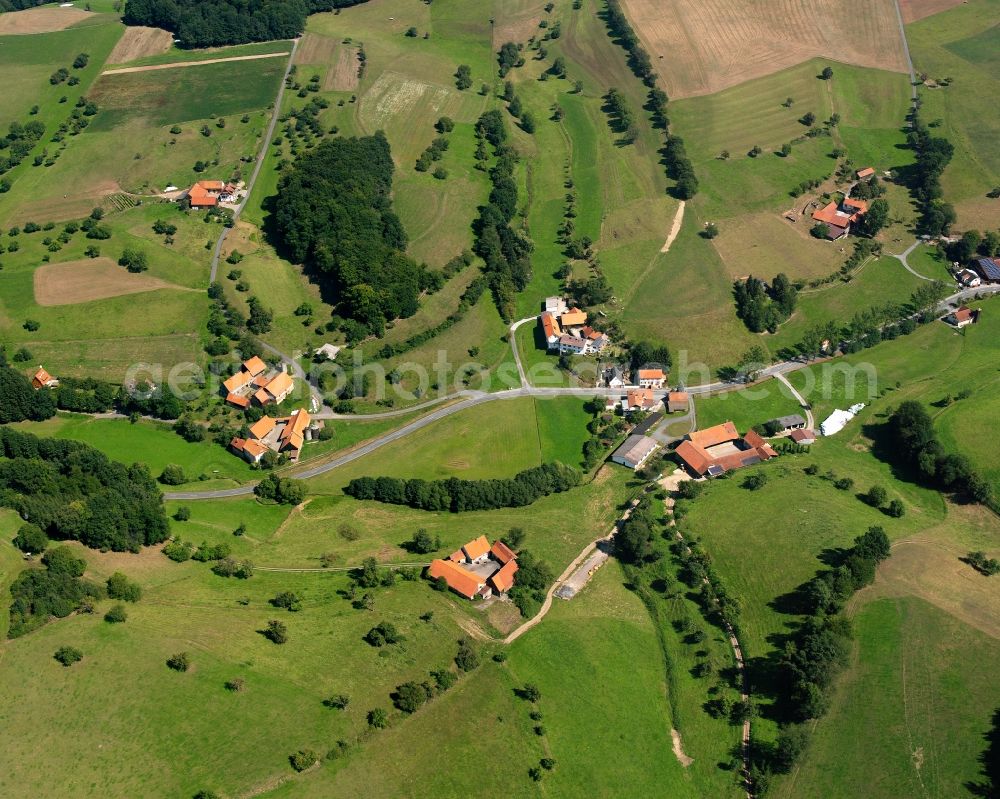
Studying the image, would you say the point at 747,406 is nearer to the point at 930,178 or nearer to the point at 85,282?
the point at 930,178

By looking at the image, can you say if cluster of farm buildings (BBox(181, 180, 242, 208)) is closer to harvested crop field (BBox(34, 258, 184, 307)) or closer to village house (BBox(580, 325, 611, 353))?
harvested crop field (BBox(34, 258, 184, 307))

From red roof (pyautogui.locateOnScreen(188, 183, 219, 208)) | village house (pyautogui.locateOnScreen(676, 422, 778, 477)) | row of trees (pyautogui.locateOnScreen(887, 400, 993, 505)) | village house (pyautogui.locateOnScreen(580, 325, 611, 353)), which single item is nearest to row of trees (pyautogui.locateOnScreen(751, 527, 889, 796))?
row of trees (pyautogui.locateOnScreen(887, 400, 993, 505))

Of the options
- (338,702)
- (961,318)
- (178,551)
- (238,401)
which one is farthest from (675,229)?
(338,702)

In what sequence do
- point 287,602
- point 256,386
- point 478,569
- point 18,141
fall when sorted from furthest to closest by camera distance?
point 18,141 → point 256,386 → point 478,569 → point 287,602

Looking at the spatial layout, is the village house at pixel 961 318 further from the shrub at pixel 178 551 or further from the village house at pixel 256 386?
the shrub at pixel 178 551

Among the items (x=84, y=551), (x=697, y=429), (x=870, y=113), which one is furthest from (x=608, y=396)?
(x=870, y=113)

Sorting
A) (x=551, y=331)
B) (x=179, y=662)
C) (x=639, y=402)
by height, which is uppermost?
(x=179, y=662)

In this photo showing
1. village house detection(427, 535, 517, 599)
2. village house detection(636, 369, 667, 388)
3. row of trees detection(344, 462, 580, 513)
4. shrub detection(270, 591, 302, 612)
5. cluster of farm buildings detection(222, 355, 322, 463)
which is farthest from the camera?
village house detection(636, 369, 667, 388)

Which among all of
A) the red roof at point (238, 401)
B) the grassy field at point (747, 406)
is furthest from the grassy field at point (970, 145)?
the red roof at point (238, 401)
